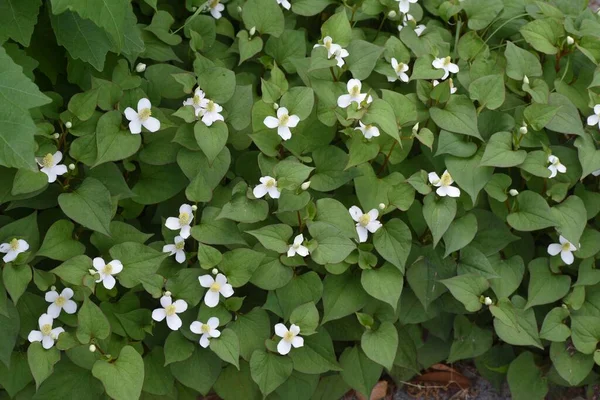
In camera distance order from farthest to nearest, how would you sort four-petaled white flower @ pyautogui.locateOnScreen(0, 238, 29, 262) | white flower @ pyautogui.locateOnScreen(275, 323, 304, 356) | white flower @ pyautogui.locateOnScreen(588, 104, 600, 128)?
white flower @ pyautogui.locateOnScreen(588, 104, 600, 128), white flower @ pyautogui.locateOnScreen(275, 323, 304, 356), four-petaled white flower @ pyautogui.locateOnScreen(0, 238, 29, 262)

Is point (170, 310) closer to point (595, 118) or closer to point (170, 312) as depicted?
point (170, 312)

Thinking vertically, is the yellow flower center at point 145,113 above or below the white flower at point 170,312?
above

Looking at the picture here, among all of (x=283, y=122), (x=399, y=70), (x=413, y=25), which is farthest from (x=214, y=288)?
(x=413, y=25)

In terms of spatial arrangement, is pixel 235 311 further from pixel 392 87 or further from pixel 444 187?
pixel 392 87

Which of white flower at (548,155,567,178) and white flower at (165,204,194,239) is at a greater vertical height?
white flower at (548,155,567,178)

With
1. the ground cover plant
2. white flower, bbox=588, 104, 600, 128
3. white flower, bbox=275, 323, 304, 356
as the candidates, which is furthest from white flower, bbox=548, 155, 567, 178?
white flower, bbox=275, 323, 304, 356

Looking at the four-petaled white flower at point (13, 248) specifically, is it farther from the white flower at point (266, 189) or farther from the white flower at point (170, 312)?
the white flower at point (266, 189)

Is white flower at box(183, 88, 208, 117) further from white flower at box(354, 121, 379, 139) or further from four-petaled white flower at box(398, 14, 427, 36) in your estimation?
four-petaled white flower at box(398, 14, 427, 36)

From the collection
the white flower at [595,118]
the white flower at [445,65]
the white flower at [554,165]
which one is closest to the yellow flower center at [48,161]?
the white flower at [445,65]
